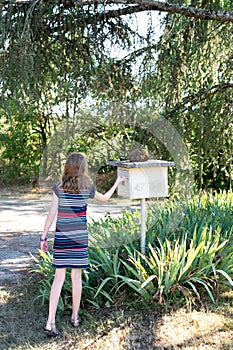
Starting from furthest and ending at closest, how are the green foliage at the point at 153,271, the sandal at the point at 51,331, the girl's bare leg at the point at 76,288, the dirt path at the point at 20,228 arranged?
the dirt path at the point at 20,228
the green foliage at the point at 153,271
the girl's bare leg at the point at 76,288
the sandal at the point at 51,331

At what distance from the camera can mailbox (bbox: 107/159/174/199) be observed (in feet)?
13.0

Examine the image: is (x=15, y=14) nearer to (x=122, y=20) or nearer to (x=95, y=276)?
(x=122, y=20)

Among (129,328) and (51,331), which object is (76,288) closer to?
(51,331)

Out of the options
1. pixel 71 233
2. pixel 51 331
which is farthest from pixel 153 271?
pixel 51 331

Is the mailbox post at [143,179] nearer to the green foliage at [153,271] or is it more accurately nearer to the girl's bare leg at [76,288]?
the green foliage at [153,271]

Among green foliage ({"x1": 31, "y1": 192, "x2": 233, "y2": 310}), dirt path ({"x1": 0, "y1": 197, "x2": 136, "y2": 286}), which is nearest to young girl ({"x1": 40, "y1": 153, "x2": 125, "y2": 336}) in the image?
green foliage ({"x1": 31, "y1": 192, "x2": 233, "y2": 310})

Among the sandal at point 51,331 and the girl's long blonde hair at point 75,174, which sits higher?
the girl's long blonde hair at point 75,174

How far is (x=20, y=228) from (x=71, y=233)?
15.2ft

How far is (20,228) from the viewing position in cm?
792

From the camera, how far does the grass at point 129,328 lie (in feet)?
10.9

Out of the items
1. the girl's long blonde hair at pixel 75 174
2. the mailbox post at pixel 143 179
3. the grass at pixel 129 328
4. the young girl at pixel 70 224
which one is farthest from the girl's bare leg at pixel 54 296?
the mailbox post at pixel 143 179

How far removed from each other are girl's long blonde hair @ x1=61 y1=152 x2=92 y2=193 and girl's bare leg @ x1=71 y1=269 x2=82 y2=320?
0.62 metres

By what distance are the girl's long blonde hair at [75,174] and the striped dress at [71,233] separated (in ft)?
0.14

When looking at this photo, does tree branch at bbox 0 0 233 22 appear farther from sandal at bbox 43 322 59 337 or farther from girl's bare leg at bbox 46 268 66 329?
sandal at bbox 43 322 59 337
